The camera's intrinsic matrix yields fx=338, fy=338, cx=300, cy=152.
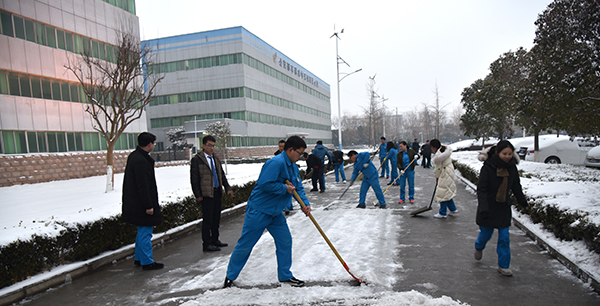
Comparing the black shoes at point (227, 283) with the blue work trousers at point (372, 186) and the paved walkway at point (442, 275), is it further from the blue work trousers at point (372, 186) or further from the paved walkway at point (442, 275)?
the blue work trousers at point (372, 186)

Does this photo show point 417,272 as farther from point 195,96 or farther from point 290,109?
point 290,109

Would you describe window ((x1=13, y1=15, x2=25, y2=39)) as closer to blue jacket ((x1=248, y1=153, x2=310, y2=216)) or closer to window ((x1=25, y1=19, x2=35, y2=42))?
window ((x1=25, y1=19, x2=35, y2=42))

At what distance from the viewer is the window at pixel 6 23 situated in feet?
49.4

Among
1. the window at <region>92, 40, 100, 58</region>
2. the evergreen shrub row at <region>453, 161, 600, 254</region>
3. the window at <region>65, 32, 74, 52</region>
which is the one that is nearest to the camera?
the evergreen shrub row at <region>453, 161, 600, 254</region>

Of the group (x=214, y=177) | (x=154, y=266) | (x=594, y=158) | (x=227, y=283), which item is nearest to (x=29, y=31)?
(x=214, y=177)

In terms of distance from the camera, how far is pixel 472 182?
12.9 m

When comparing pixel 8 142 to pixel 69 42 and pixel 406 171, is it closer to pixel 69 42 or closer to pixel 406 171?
pixel 69 42

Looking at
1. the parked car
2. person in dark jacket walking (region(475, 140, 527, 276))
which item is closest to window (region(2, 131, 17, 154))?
A: person in dark jacket walking (region(475, 140, 527, 276))

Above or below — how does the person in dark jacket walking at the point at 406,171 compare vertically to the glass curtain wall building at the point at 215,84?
below

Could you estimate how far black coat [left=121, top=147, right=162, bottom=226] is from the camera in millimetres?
4730

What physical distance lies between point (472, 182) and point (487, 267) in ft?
30.4

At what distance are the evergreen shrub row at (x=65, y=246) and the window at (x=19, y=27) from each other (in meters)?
15.1

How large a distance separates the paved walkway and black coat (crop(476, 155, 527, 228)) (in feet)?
2.24

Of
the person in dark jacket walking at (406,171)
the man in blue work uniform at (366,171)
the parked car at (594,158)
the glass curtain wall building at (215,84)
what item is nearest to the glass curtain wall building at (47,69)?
the man in blue work uniform at (366,171)
